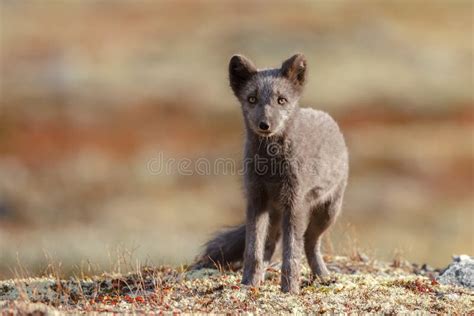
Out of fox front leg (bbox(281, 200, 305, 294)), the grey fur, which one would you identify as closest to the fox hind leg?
the grey fur

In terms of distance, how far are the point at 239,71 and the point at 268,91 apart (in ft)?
1.99

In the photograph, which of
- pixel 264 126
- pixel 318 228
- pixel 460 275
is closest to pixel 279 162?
pixel 264 126

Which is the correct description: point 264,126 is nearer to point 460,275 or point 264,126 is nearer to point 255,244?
point 255,244

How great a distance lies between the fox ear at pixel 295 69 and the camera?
931cm

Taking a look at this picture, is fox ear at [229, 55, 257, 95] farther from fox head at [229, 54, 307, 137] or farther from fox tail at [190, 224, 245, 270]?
fox tail at [190, 224, 245, 270]

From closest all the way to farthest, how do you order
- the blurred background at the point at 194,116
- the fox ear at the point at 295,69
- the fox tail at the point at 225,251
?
the fox ear at the point at 295,69
the fox tail at the point at 225,251
the blurred background at the point at 194,116

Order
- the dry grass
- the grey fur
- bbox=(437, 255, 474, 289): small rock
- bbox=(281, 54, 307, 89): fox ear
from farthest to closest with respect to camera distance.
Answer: bbox=(437, 255, 474, 289): small rock
bbox=(281, 54, 307, 89): fox ear
the grey fur
the dry grass

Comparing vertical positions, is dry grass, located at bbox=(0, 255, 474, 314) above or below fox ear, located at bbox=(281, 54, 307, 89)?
below

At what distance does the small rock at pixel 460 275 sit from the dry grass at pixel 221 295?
374 mm

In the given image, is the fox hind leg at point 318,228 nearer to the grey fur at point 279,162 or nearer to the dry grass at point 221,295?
the dry grass at point 221,295

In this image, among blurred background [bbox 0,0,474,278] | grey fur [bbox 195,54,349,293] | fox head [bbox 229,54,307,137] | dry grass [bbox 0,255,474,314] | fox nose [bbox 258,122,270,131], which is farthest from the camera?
blurred background [bbox 0,0,474,278]

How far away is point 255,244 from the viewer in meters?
9.28

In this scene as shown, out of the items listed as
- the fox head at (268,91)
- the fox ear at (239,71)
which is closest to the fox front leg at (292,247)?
the fox head at (268,91)

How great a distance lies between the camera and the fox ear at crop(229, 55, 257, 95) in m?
9.41
